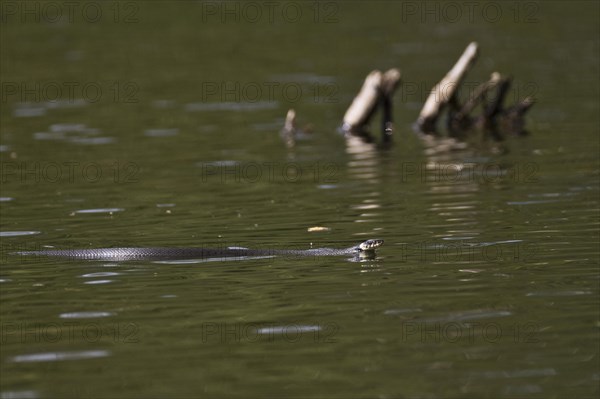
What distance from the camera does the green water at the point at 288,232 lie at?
11742 millimetres

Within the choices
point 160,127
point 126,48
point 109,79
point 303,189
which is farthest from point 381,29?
point 303,189

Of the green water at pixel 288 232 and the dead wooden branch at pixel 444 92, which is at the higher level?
the dead wooden branch at pixel 444 92

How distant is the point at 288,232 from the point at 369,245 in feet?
7.37

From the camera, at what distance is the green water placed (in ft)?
38.5

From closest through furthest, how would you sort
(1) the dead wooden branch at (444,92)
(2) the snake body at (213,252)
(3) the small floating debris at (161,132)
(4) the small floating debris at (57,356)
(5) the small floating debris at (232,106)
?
(4) the small floating debris at (57,356)
(2) the snake body at (213,252)
(1) the dead wooden branch at (444,92)
(3) the small floating debris at (161,132)
(5) the small floating debris at (232,106)

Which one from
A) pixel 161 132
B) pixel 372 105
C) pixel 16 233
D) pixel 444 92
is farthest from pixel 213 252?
pixel 161 132

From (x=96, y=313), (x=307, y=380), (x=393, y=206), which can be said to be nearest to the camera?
(x=307, y=380)

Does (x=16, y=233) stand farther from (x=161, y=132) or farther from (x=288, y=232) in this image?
(x=161, y=132)

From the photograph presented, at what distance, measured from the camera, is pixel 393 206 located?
2030 centimetres

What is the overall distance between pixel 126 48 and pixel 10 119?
46.1 feet

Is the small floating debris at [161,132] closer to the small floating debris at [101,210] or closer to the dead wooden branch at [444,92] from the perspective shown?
the dead wooden branch at [444,92]

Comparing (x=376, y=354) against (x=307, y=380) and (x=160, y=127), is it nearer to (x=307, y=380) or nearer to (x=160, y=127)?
(x=307, y=380)

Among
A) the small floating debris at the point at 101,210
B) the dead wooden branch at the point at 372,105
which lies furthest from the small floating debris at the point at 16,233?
the dead wooden branch at the point at 372,105

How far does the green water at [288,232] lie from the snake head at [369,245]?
0.62 feet
